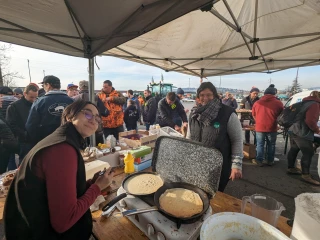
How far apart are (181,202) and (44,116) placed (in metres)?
2.31

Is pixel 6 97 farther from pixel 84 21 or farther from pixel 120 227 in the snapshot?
pixel 120 227

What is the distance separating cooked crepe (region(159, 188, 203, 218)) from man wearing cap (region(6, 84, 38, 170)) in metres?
2.73

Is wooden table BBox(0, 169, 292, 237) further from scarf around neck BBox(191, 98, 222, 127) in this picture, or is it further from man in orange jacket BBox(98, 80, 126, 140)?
man in orange jacket BBox(98, 80, 126, 140)

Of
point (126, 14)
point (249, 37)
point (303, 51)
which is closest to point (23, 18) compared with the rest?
point (126, 14)

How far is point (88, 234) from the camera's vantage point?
1031 millimetres

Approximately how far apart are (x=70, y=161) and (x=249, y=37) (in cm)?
365

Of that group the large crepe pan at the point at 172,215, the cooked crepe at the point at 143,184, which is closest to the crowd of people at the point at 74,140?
the cooked crepe at the point at 143,184

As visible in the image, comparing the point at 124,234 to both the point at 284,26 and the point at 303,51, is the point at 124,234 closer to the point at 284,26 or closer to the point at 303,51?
the point at 284,26

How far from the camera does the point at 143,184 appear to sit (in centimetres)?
129

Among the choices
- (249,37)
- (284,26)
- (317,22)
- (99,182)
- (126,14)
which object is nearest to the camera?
(99,182)

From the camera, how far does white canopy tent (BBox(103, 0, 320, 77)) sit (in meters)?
2.52

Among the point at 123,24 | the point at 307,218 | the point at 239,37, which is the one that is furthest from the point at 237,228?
the point at 239,37

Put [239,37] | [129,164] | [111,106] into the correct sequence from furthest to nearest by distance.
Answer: [111,106] → [239,37] → [129,164]

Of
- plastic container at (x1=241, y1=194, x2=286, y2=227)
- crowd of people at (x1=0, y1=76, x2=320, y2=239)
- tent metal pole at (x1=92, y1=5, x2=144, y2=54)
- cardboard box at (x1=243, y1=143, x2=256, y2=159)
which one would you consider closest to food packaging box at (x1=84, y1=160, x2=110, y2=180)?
crowd of people at (x1=0, y1=76, x2=320, y2=239)
